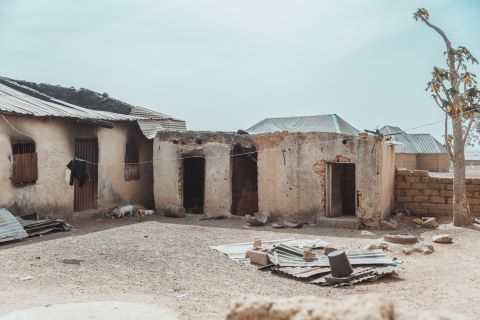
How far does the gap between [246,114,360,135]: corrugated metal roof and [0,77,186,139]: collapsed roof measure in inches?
258

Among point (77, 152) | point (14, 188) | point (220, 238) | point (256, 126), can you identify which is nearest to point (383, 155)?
point (220, 238)

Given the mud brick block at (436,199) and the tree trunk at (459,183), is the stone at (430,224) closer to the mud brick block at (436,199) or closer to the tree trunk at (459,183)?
the tree trunk at (459,183)

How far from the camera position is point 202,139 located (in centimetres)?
1520

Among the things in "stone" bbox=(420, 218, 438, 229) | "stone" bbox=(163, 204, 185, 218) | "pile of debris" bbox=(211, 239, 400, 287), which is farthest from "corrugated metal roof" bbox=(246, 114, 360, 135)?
"pile of debris" bbox=(211, 239, 400, 287)

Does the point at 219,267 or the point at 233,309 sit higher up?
the point at 233,309

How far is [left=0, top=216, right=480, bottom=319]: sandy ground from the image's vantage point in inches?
255

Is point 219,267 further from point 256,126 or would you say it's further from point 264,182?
point 256,126

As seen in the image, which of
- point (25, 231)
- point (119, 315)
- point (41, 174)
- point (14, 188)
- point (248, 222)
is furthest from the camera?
point (248, 222)

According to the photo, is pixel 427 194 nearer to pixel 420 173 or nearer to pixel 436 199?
pixel 436 199

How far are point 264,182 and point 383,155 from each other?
12.7 feet

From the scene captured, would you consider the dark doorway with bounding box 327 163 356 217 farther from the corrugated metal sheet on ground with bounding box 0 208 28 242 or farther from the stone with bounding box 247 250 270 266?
the corrugated metal sheet on ground with bounding box 0 208 28 242

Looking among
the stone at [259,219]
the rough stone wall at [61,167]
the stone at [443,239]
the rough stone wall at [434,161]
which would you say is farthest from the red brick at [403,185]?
the rough stone wall at [434,161]

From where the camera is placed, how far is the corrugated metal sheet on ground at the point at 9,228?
1055 centimetres

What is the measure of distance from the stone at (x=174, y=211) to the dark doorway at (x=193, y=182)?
2101 mm
